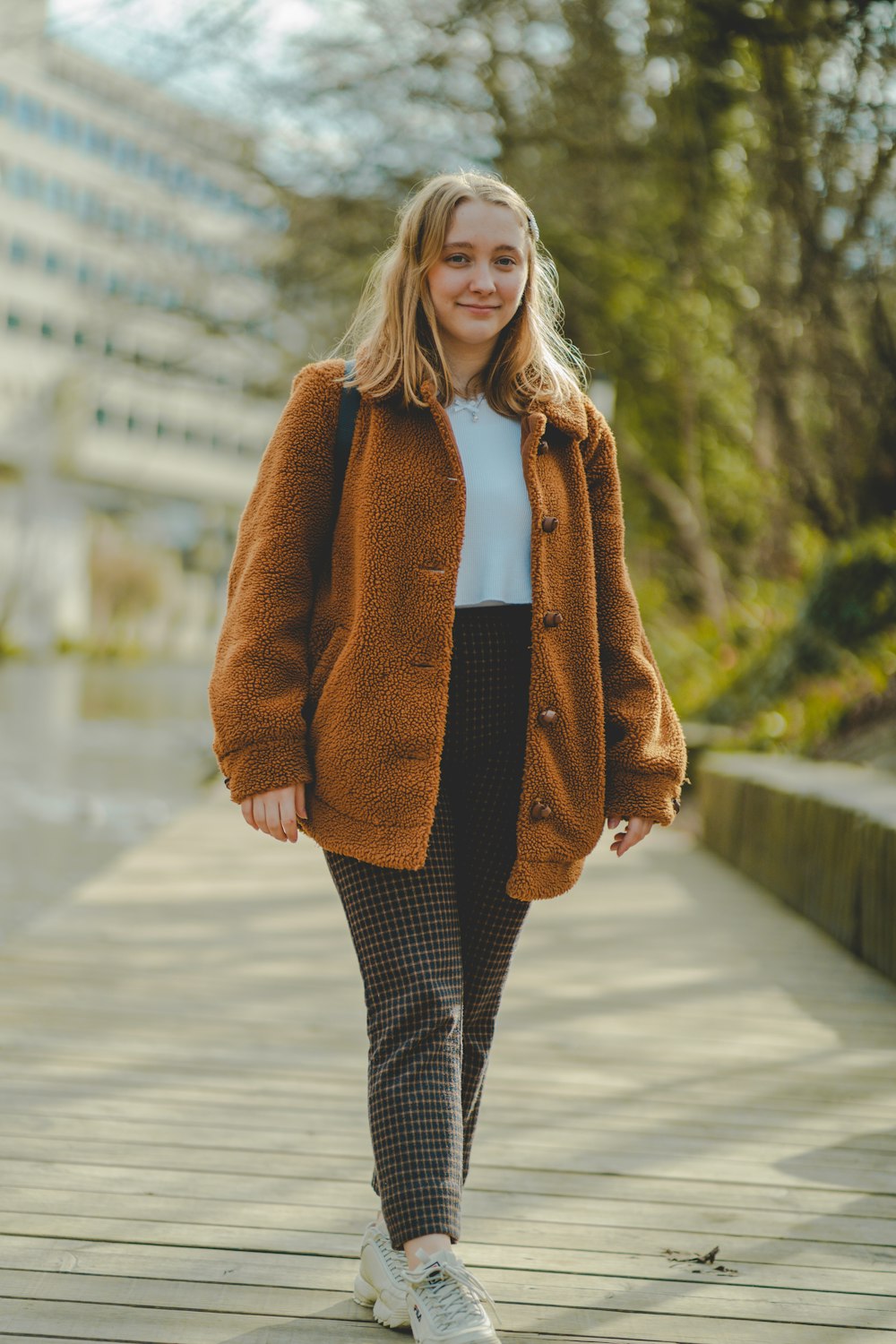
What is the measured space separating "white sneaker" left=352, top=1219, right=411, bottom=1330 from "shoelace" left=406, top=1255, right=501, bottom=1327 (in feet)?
0.40

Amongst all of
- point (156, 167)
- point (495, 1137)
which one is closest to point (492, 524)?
point (495, 1137)

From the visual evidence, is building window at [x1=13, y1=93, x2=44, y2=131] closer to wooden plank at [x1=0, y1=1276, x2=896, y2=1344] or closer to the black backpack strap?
the black backpack strap

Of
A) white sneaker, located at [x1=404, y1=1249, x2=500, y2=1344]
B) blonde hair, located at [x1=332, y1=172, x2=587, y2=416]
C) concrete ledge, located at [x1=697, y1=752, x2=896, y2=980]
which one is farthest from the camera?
concrete ledge, located at [x1=697, y1=752, x2=896, y2=980]

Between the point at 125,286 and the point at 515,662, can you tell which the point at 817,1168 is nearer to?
the point at 515,662

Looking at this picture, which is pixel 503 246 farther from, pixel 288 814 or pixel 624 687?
pixel 288 814

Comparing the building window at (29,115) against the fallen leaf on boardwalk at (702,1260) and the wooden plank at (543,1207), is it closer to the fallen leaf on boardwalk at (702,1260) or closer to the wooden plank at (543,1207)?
the wooden plank at (543,1207)

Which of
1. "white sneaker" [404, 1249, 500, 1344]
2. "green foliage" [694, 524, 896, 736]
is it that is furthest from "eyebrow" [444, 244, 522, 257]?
"green foliage" [694, 524, 896, 736]

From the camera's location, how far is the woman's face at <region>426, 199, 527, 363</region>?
7.99ft

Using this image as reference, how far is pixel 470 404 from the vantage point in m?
2.49

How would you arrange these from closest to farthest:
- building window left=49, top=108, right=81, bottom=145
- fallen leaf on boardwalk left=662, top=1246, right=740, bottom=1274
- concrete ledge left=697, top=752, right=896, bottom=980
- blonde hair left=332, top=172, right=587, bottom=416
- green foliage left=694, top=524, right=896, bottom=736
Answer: blonde hair left=332, top=172, right=587, bottom=416 < fallen leaf on boardwalk left=662, top=1246, right=740, bottom=1274 < concrete ledge left=697, top=752, right=896, bottom=980 < green foliage left=694, top=524, right=896, bottom=736 < building window left=49, top=108, right=81, bottom=145

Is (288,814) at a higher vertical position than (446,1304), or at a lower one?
higher

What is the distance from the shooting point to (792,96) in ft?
31.2

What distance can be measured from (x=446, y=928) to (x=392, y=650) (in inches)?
16.8

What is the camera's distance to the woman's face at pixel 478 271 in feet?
7.99
